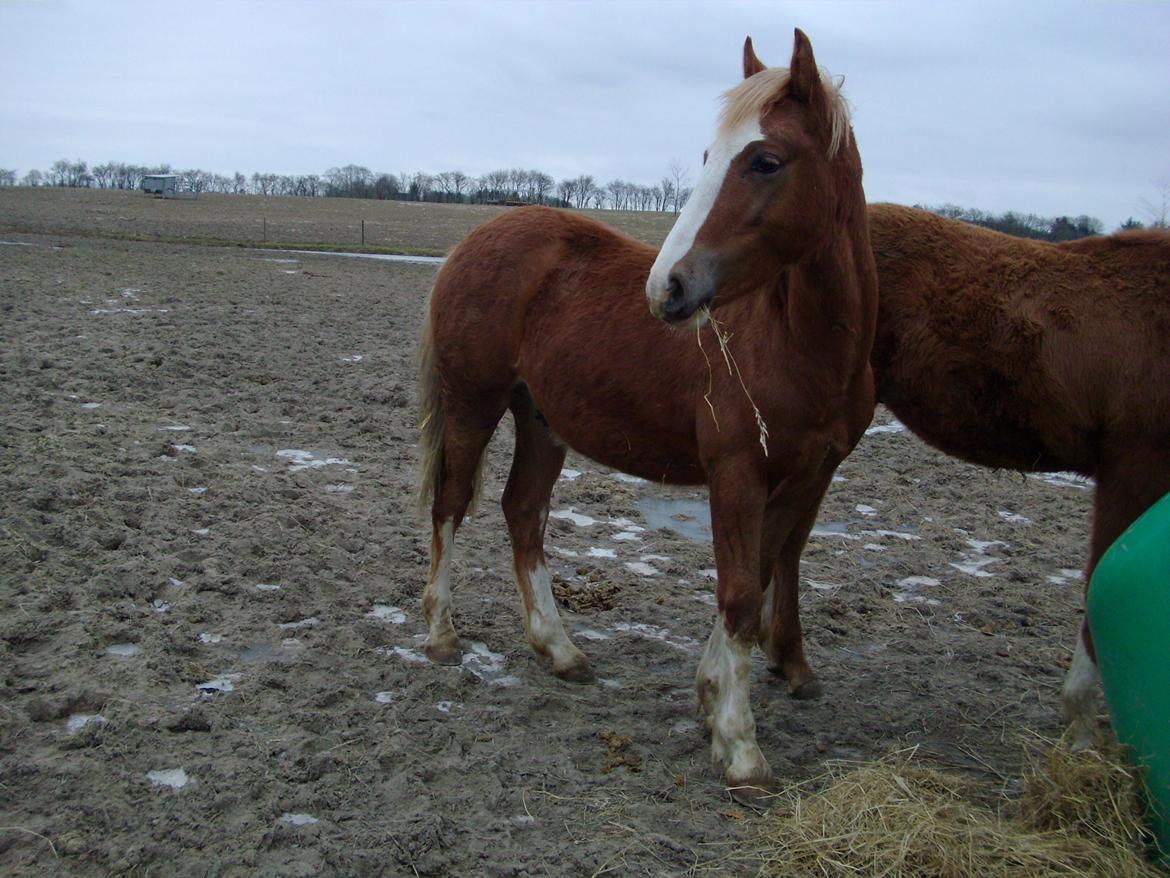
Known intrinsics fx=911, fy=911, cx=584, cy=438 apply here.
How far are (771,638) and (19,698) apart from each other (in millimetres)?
2899

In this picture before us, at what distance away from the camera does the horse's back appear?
348 centimetres

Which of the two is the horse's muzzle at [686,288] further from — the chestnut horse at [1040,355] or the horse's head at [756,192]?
the chestnut horse at [1040,355]

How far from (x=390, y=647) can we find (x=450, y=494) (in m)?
0.73

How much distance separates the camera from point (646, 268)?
149 inches

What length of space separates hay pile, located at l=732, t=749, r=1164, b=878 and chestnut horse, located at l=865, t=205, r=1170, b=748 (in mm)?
592

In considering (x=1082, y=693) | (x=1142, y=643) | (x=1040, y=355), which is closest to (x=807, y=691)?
(x=1082, y=693)


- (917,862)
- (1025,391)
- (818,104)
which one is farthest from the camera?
(1025,391)

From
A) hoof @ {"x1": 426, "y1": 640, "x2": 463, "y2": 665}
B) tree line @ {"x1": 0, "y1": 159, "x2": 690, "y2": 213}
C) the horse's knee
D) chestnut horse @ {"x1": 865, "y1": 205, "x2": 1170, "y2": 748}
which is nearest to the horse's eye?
chestnut horse @ {"x1": 865, "y1": 205, "x2": 1170, "y2": 748}

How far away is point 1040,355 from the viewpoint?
360cm

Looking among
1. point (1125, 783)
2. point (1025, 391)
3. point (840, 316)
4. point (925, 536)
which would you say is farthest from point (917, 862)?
point (925, 536)

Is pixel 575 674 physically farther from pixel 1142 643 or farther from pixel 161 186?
pixel 161 186

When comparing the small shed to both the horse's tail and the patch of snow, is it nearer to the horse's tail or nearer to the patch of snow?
the horse's tail

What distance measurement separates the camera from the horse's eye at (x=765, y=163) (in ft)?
9.10

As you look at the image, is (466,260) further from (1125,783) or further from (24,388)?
(24,388)
